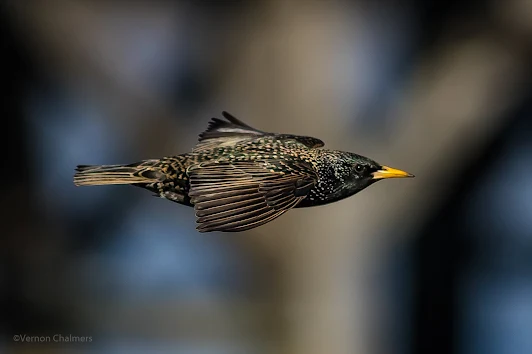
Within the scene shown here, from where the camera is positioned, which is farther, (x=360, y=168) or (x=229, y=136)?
(x=229, y=136)

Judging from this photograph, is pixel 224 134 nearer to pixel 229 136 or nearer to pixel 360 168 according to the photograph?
pixel 229 136

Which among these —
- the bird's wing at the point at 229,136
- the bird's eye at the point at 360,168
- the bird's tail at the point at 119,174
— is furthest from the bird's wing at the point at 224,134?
the bird's eye at the point at 360,168

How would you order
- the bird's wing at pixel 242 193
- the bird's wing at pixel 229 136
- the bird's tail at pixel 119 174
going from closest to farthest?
1. the bird's wing at pixel 242 193
2. the bird's tail at pixel 119 174
3. the bird's wing at pixel 229 136

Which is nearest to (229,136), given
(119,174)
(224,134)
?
(224,134)

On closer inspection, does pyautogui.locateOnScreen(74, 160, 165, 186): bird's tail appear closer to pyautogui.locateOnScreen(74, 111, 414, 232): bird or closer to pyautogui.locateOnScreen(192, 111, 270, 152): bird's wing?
pyautogui.locateOnScreen(74, 111, 414, 232): bird

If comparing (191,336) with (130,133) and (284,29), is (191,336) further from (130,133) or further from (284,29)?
(284,29)

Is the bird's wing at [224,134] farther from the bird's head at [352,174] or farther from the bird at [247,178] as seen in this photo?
the bird's head at [352,174]

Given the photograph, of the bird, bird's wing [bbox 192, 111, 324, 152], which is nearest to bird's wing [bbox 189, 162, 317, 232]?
the bird
